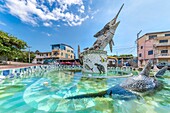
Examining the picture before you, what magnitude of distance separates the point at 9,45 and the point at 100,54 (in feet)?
64.6

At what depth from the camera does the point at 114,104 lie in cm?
484

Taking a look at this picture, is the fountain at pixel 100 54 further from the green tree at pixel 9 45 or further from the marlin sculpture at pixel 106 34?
the green tree at pixel 9 45

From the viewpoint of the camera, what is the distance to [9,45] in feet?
80.7

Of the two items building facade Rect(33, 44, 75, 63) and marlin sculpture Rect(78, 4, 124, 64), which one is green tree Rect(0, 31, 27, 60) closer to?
marlin sculpture Rect(78, 4, 124, 64)

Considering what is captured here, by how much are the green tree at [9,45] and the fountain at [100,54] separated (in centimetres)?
1626

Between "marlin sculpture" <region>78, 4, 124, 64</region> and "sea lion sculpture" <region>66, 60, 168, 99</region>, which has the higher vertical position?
"marlin sculpture" <region>78, 4, 124, 64</region>

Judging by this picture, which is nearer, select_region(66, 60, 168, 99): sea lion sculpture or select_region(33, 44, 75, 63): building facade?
select_region(66, 60, 168, 99): sea lion sculpture

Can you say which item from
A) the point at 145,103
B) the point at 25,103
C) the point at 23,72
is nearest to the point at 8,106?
the point at 25,103

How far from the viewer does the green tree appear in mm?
22531

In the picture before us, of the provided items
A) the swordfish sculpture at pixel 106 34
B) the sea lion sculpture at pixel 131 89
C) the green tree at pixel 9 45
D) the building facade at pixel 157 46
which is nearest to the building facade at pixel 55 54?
the green tree at pixel 9 45

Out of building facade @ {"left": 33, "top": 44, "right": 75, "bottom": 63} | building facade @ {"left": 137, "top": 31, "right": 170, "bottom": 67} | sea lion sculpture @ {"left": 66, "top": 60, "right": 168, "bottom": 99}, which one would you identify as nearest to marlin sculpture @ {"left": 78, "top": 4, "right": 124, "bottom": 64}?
sea lion sculpture @ {"left": 66, "top": 60, "right": 168, "bottom": 99}

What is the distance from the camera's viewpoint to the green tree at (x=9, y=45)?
22.5 m

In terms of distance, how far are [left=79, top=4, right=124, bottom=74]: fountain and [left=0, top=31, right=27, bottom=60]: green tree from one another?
53.4 ft

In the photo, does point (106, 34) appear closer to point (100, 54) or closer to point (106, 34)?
point (106, 34)
